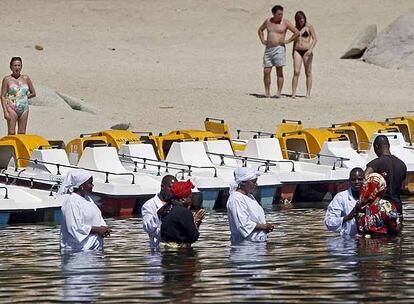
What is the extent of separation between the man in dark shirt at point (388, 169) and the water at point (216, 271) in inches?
20.2

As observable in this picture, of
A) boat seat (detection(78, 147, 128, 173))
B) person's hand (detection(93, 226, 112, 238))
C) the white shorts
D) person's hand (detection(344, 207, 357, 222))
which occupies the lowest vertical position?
person's hand (detection(93, 226, 112, 238))

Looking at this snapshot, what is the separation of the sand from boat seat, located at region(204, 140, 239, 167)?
14.5 ft

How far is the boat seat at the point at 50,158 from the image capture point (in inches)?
932

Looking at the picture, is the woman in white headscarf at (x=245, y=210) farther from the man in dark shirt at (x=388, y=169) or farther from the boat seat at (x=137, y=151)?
the boat seat at (x=137, y=151)

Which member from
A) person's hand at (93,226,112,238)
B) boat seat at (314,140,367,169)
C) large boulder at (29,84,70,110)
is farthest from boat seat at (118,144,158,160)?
person's hand at (93,226,112,238)

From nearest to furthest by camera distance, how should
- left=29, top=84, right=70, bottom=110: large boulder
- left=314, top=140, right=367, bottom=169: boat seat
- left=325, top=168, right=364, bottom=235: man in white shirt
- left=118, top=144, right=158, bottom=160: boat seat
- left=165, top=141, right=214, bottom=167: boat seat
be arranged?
left=325, top=168, right=364, bottom=235: man in white shirt < left=165, top=141, right=214, bottom=167: boat seat < left=118, top=144, right=158, bottom=160: boat seat < left=314, top=140, right=367, bottom=169: boat seat < left=29, top=84, right=70, bottom=110: large boulder

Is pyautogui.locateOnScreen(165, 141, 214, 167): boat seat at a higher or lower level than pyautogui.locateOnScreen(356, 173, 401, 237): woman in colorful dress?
higher

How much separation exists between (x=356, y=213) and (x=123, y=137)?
7.99 m

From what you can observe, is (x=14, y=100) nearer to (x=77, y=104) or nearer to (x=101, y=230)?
(x=77, y=104)

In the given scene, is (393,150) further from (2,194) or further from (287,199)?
(2,194)

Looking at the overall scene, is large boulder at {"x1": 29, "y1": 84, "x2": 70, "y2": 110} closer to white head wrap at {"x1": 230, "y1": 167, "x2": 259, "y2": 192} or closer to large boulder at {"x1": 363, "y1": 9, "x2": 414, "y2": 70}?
large boulder at {"x1": 363, "y1": 9, "x2": 414, "y2": 70}

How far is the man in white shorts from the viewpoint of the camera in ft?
112

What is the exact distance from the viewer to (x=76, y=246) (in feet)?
55.5

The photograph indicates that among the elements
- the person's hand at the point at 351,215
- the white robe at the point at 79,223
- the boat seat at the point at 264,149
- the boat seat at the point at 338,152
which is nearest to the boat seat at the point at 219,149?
the boat seat at the point at 264,149
